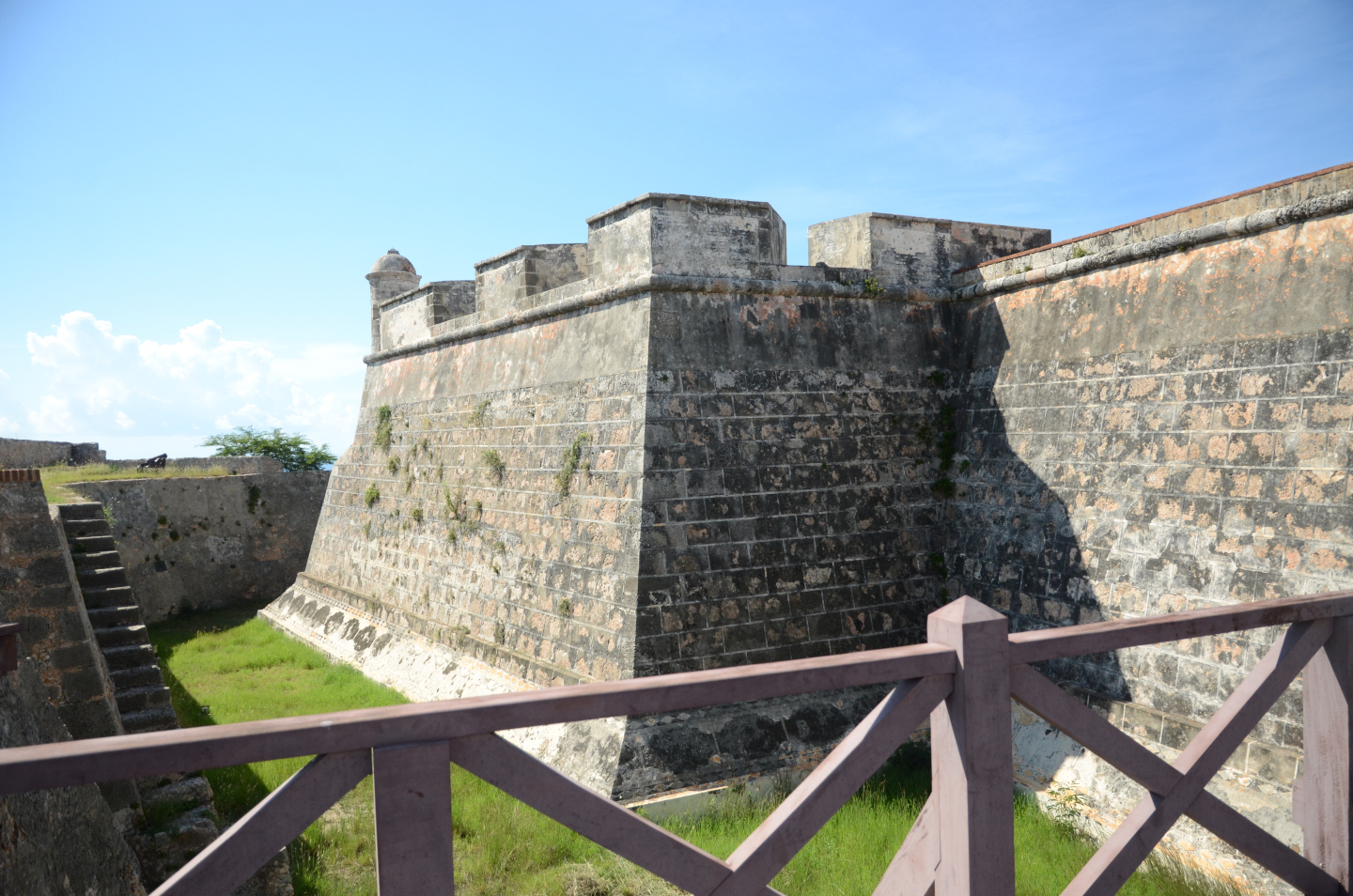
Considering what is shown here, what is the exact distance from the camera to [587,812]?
1.85 metres

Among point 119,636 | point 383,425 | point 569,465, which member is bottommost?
point 119,636

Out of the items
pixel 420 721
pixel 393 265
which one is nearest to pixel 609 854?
pixel 420 721

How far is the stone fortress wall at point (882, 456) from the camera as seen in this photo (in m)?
5.91

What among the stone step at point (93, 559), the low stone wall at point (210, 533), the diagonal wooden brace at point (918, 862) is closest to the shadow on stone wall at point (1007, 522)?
the diagonal wooden brace at point (918, 862)

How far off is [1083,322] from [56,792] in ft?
25.1

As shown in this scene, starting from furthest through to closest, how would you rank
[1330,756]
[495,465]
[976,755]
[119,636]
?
[495,465] < [119,636] < [1330,756] < [976,755]

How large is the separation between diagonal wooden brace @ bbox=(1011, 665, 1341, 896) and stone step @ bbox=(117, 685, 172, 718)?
7.22 meters

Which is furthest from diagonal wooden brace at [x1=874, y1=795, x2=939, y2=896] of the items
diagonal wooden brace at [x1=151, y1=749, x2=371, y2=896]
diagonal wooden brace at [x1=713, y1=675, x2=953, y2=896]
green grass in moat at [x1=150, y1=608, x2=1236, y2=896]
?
green grass in moat at [x1=150, y1=608, x2=1236, y2=896]

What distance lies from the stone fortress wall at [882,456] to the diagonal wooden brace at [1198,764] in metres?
3.31

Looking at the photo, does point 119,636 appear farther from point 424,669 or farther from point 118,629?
point 424,669

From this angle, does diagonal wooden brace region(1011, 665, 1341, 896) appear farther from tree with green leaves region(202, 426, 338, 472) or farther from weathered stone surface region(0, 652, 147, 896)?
tree with green leaves region(202, 426, 338, 472)

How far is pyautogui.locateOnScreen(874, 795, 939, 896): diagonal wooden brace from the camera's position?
7.53 feet

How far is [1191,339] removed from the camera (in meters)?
6.45

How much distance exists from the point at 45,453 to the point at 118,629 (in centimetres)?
1437
